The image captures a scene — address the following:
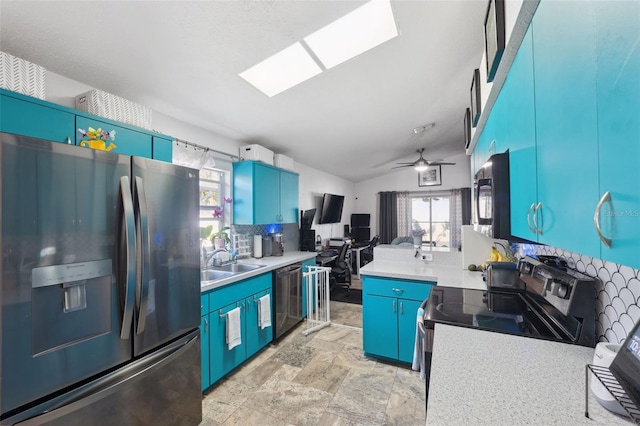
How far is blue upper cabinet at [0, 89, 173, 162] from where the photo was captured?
127 cm

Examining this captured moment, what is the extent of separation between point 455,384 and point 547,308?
0.84 meters

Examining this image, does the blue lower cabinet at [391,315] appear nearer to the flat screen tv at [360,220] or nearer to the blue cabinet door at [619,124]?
the blue cabinet door at [619,124]

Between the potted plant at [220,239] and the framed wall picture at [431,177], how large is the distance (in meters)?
5.51

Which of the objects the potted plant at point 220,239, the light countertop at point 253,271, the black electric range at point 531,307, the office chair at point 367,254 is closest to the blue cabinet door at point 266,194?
the potted plant at point 220,239

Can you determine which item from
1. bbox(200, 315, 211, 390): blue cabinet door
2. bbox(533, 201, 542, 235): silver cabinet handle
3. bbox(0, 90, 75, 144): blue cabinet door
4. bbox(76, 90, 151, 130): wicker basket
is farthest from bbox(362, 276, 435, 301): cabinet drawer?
bbox(0, 90, 75, 144): blue cabinet door

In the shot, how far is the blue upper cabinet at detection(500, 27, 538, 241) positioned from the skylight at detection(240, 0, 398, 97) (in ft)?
3.52

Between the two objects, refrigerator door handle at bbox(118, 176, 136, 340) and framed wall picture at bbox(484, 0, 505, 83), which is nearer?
framed wall picture at bbox(484, 0, 505, 83)

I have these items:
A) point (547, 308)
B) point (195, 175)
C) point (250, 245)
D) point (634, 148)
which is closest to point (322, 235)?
point (250, 245)

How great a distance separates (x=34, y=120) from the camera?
1.35 m

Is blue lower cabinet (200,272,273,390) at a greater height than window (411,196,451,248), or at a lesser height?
lesser

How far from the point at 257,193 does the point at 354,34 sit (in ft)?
6.26

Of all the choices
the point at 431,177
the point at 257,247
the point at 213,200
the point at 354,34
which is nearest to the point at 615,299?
the point at 354,34

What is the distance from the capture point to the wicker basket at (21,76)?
125 cm

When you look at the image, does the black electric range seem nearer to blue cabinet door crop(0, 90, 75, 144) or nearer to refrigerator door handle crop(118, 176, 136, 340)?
refrigerator door handle crop(118, 176, 136, 340)
